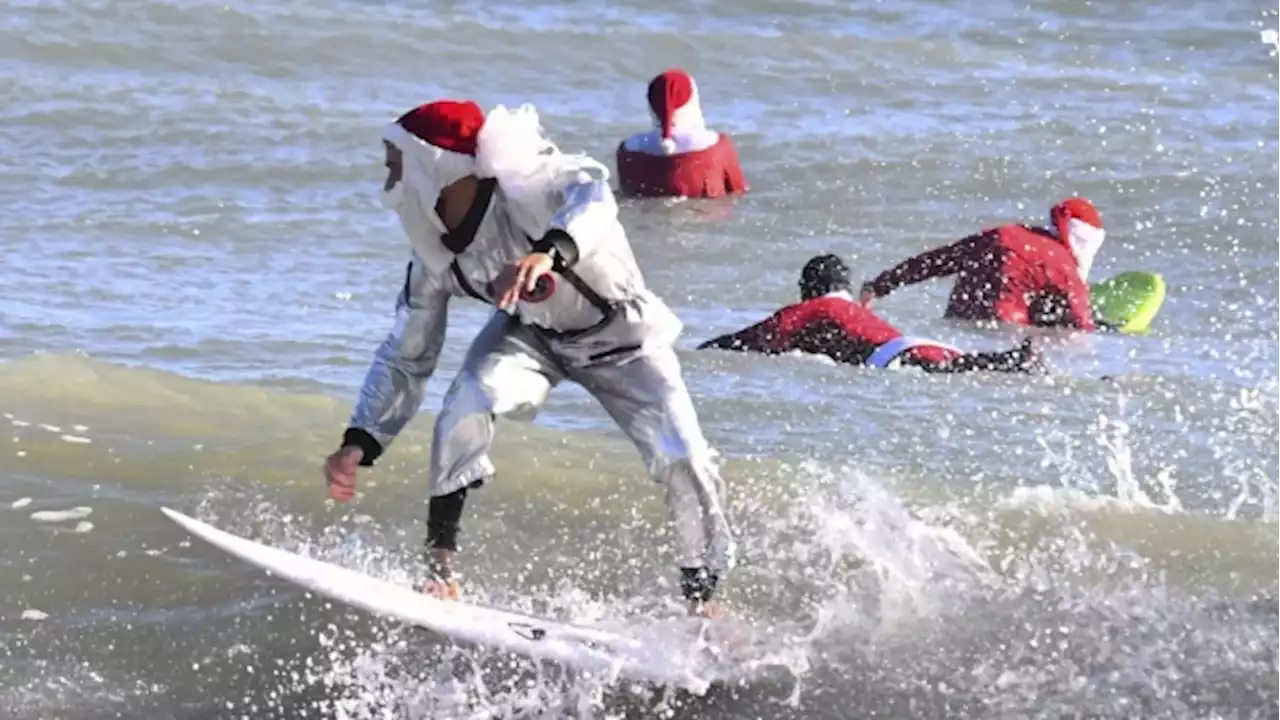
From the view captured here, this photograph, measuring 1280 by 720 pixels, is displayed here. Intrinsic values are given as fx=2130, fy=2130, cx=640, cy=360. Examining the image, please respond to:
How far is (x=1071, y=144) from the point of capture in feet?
47.9

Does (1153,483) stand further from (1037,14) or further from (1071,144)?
(1037,14)

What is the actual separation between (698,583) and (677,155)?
792cm

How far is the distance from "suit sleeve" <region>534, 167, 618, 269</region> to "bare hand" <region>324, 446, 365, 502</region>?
34.0 inches

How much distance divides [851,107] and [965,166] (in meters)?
2.08

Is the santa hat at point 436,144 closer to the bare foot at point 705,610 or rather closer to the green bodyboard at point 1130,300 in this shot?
the bare foot at point 705,610

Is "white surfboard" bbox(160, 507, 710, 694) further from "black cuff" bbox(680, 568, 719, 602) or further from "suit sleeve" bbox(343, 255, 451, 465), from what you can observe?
"suit sleeve" bbox(343, 255, 451, 465)

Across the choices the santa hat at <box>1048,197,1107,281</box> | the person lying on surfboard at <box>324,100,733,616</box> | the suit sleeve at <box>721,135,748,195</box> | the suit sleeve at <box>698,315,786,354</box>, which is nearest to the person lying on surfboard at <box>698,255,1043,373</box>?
the suit sleeve at <box>698,315,786,354</box>

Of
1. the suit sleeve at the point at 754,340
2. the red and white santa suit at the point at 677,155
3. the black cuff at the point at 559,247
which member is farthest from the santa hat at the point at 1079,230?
the black cuff at the point at 559,247

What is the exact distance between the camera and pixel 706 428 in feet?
25.3

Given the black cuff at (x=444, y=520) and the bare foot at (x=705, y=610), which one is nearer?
the black cuff at (x=444, y=520)

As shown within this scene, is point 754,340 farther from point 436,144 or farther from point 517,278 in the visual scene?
point 517,278

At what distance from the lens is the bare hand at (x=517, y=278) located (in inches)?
187

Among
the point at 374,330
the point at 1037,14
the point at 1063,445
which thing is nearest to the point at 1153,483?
the point at 1063,445

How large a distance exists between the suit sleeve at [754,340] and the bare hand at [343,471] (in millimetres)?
3517
